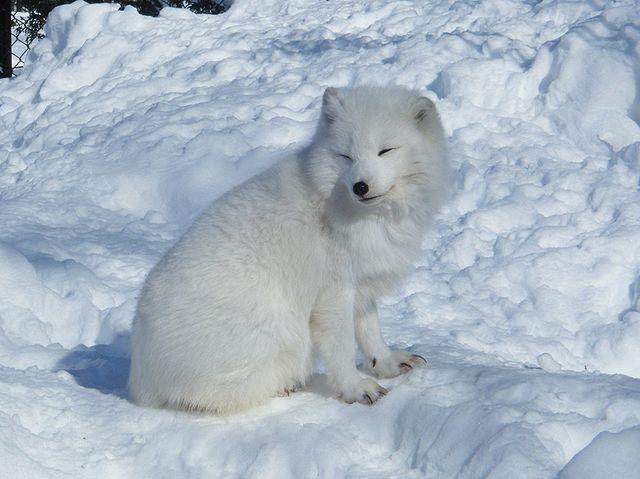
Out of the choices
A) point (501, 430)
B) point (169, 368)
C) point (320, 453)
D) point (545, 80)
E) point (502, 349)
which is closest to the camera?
point (501, 430)

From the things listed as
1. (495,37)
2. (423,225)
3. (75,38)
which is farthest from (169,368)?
(75,38)

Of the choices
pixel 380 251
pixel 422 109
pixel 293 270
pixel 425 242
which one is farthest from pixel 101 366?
pixel 425 242

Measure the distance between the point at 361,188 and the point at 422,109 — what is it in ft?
1.45

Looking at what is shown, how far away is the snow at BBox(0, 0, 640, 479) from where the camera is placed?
110 inches

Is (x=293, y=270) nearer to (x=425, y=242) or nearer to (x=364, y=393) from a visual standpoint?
(x=364, y=393)

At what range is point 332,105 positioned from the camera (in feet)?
10.1

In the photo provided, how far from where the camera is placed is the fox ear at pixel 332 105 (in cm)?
Result: 308

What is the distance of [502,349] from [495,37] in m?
3.45

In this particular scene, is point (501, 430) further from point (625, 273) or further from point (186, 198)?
point (186, 198)

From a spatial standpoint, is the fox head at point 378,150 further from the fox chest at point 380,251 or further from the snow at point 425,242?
the snow at point 425,242

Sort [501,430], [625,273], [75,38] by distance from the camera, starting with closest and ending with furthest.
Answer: [501,430]
[625,273]
[75,38]

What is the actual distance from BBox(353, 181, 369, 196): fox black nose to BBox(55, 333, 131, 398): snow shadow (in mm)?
1305

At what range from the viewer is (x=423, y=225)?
320 centimetres

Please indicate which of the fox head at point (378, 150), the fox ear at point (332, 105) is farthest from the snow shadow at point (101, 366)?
the fox ear at point (332, 105)
